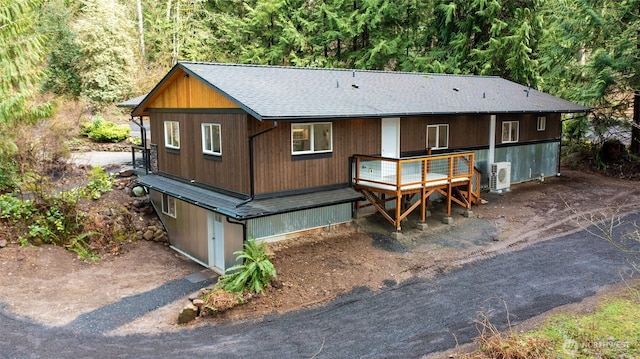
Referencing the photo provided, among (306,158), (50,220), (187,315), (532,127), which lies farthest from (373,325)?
(532,127)

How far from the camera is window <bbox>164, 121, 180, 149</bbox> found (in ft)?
46.9

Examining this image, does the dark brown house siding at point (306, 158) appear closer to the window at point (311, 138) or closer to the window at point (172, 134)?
the window at point (311, 138)

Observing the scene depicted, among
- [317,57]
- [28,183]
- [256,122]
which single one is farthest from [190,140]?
[317,57]

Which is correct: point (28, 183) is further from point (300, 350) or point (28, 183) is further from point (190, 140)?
point (300, 350)

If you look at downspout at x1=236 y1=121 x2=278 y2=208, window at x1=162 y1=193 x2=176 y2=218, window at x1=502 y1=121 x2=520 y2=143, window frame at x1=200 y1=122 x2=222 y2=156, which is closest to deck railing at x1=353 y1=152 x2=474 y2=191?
downspout at x1=236 y1=121 x2=278 y2=208

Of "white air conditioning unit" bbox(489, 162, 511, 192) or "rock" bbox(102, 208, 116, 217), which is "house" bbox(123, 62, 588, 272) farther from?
"rock" bbox(102, 208, 116, 217)

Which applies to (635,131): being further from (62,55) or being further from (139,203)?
(62,55)

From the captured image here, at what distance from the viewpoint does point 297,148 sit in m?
12.0

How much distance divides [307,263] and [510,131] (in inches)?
438

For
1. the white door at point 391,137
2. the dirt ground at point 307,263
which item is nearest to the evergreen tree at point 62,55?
the dirt ground at point 307,263

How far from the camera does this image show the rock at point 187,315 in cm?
914

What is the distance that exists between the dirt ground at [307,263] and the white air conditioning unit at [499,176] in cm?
97

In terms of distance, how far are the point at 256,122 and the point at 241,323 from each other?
15.6 ft

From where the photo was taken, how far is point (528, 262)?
10930 mm
